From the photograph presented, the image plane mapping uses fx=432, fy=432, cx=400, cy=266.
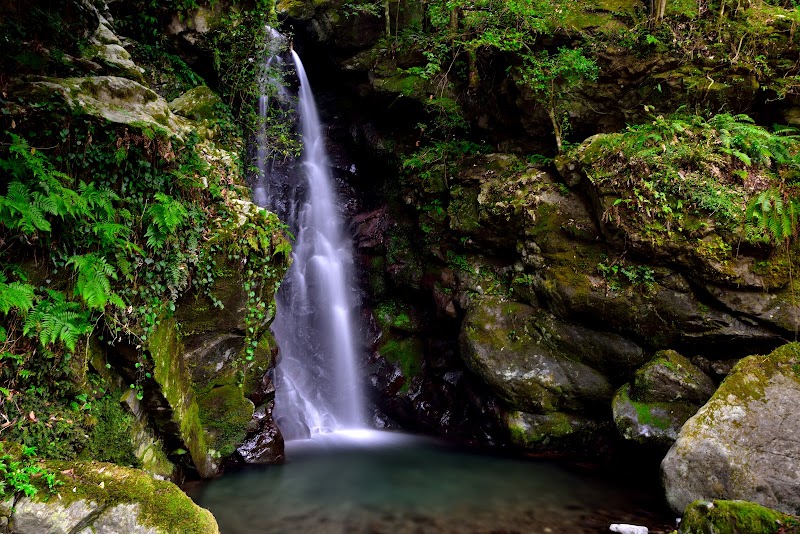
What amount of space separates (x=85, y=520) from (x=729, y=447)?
6.82 metres

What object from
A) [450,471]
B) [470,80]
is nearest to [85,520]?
[450,471]

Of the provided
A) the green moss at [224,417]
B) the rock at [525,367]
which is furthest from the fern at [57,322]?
the rock at [525,367]

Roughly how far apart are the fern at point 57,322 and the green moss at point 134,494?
1.15 meters

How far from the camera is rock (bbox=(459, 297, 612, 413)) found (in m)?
7.95

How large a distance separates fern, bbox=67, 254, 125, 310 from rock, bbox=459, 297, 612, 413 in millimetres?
6139

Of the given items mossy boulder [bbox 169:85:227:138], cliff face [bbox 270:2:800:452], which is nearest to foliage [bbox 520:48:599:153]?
cliff face [bbox 270:2:800:452]

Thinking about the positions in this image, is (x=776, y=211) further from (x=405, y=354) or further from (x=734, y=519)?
(x=405, y=354)

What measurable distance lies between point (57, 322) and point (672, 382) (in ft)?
27.3

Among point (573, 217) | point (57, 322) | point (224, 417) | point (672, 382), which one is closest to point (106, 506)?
point (57, 322)

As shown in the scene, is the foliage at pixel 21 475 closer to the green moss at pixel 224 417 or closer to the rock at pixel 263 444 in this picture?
the green moss at pixel 224 417

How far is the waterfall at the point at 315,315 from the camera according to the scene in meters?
9.48

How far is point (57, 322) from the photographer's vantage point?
169 inches

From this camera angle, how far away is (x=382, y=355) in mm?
10672

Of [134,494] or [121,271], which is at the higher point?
[121,271]
